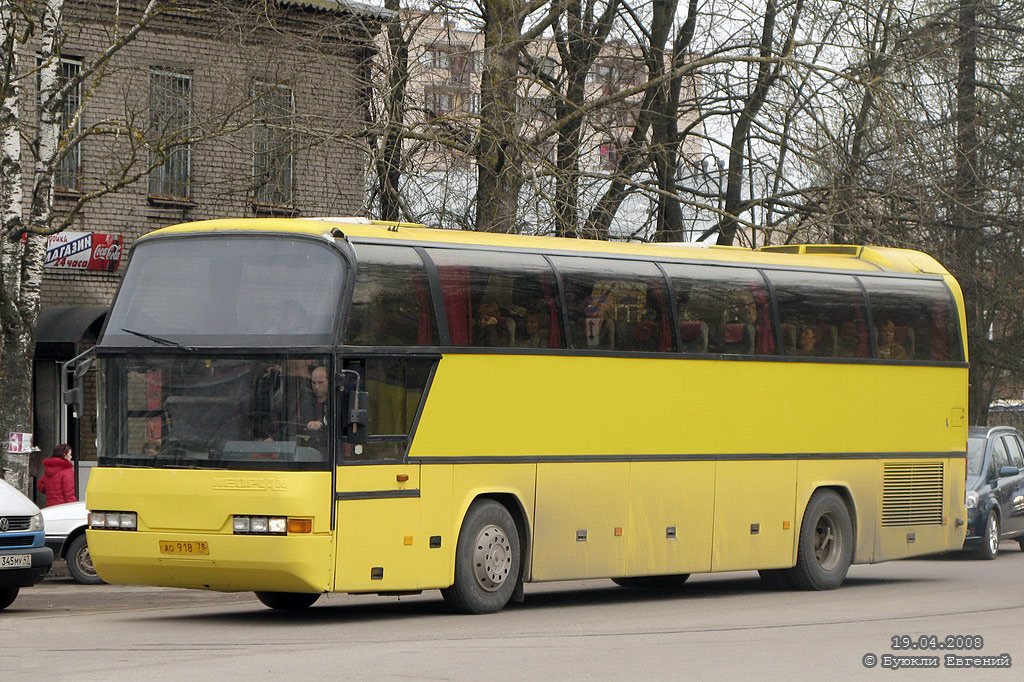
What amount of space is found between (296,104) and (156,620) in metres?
11.0

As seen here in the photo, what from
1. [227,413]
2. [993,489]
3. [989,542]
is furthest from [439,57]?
[227,413]

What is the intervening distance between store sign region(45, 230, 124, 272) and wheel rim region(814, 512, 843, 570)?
14598 millimetres

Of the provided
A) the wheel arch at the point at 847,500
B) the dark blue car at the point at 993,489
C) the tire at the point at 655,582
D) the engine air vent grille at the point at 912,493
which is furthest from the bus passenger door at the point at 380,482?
the dark blue car at the point at 993,489

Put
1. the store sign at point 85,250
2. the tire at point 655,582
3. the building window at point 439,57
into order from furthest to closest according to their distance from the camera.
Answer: the store sign at point 85,250 < the building window at point 439,57 < the tire at point 655,582

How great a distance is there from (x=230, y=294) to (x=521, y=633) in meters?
3.55

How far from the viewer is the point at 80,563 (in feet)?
63.2

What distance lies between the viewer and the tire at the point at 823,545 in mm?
18094

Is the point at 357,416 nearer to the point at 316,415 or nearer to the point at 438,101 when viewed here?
the point at 316,415

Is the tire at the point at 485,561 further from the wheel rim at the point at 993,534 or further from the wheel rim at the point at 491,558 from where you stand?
the wheel rim at the point at 993,534

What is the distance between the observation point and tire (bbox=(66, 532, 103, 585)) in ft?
63.0

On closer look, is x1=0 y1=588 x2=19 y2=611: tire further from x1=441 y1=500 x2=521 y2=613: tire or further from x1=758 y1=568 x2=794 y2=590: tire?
x1=758 y1=568 x2=794 y2=590: tire

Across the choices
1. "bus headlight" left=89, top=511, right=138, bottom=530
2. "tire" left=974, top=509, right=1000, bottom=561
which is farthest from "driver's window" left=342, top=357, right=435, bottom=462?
"tire" left=974, top=509, right=1000, bottom=561

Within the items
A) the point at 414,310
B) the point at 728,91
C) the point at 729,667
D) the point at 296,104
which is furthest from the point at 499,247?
the point at 728,91

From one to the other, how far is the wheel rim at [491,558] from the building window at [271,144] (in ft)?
27.2
